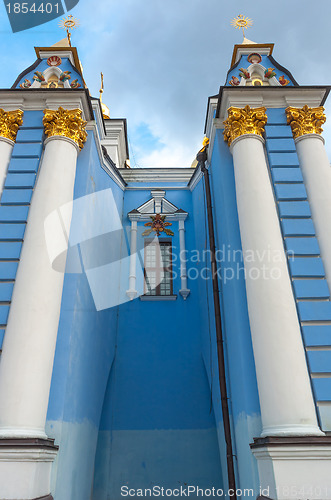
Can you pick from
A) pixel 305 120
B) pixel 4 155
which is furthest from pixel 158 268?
pixel 305 120

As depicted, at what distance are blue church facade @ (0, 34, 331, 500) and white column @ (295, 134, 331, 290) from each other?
0.03 m

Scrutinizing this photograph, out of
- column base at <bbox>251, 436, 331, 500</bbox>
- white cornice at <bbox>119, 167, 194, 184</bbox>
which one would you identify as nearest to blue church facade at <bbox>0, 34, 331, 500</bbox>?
column base at <bbox>251, 436, 331, 500</bbox>

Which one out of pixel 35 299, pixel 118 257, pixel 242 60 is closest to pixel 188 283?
pixel 118 257

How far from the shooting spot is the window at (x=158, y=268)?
10.8 metres

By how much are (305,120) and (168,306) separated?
5704mm

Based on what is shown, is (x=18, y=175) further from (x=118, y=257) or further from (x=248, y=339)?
(x=248, y=339)

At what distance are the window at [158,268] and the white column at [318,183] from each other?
4.70m

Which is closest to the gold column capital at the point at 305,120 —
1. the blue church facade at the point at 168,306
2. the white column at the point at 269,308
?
the blue church facade at the point at 168,306

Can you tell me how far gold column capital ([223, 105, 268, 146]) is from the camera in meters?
8.20

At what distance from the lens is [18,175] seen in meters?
7.91

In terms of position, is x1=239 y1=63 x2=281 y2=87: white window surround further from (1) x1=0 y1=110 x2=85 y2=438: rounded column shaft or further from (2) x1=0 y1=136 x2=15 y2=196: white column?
(2) x1=0 y1=136 x2=15 y2=196: white column

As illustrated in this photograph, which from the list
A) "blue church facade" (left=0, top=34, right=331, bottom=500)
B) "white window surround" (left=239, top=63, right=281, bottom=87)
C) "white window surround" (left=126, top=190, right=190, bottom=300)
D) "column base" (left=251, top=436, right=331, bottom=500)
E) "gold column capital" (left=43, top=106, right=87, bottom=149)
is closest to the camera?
"column base" (left=251, top=436, right=331, bottom=500)

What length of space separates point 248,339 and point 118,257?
5.38 meters

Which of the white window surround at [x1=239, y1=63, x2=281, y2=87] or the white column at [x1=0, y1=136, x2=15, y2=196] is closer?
the white column at [x1=0, y1=136, x2=15, y2=196]
